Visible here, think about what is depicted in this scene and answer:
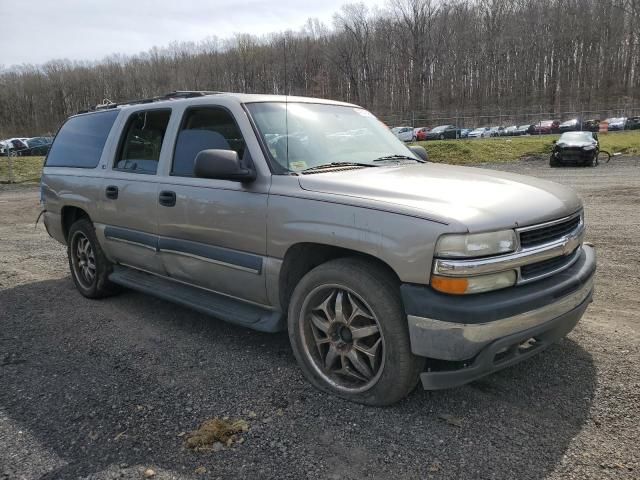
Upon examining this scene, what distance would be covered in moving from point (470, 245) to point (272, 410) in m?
1.51

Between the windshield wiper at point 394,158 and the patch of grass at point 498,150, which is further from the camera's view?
the patch of grass at point 498,150

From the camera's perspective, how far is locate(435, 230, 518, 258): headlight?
8.30ft

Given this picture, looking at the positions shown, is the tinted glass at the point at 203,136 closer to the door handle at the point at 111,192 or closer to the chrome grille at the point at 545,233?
the door handle at the point at 111,192

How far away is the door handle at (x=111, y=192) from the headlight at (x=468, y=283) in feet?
10.8

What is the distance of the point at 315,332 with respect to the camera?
3244mm

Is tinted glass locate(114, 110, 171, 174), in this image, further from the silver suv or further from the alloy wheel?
the alloy wheel

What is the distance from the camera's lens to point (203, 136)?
4.00 meters

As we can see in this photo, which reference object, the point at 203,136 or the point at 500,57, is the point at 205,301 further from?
the point at 500,57

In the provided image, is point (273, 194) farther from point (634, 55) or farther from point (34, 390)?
point (634, 55)

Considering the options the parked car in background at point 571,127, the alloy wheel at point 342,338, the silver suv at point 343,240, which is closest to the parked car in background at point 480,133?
the parked car in background at point 571,127

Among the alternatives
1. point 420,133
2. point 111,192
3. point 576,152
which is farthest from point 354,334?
point 420,133

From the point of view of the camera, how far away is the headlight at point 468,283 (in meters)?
2.56

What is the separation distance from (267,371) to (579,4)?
84.2 metres

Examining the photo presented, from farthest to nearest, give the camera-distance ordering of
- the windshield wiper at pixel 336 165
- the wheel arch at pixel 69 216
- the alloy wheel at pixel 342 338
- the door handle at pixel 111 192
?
the wheel arch at pixel 69 216 < the door handle at pixel 111 192 < the windshield wiper at pixel 336 165 < the alloy wheel at pixel 342 338
